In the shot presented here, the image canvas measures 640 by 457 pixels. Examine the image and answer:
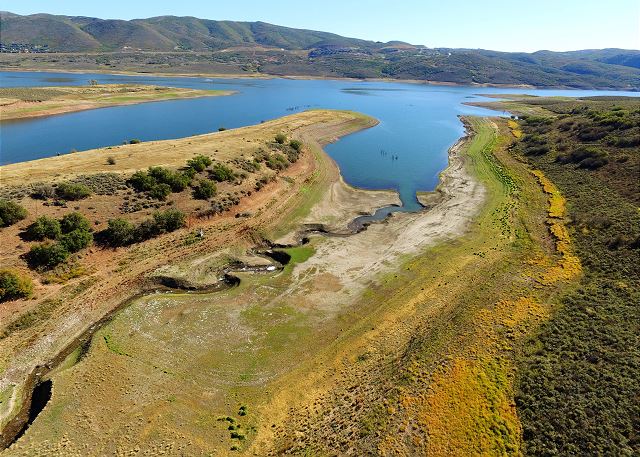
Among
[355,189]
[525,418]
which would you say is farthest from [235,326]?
[355,189]

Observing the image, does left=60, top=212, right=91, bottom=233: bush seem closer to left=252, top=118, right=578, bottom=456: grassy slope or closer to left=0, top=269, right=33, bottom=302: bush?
left=0, top=269, right=33, bottom=302: bush

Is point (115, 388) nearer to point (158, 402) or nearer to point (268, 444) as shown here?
point (158, 402)

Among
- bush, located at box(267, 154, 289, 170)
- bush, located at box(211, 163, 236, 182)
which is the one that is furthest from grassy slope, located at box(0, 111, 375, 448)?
bush, located at box(211, 163, 236, 182)

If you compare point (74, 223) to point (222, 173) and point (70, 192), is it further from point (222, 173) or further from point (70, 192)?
point (222, 173)

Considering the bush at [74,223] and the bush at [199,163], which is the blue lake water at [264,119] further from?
the bush at [74,223]

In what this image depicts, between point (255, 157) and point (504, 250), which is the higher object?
point (255, 157)

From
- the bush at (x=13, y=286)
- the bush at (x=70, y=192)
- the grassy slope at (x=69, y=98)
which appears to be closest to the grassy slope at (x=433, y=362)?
the bush at (x=13, y=286)
